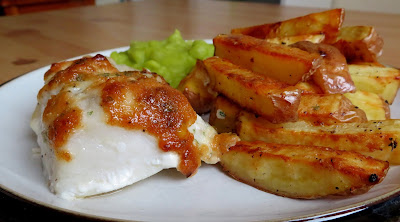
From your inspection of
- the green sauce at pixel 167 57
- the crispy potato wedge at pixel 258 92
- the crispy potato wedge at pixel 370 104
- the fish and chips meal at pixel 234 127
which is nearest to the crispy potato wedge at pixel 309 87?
the fish and chips meal at pixel 234 127

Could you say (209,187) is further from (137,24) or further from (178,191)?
(137,24)

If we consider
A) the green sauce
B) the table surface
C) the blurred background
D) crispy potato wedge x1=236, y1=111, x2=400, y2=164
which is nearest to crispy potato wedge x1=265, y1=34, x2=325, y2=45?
the green sauce

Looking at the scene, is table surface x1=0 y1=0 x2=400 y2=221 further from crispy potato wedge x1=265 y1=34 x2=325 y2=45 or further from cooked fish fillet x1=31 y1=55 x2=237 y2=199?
cooked fish fillet x1=31 y1=55 x2=237 y2=199

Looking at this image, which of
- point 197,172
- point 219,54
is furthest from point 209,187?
point 219,54

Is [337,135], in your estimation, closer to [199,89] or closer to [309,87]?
[309,87]

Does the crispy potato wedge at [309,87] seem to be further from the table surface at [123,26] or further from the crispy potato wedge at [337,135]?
the table surface at [123,26]

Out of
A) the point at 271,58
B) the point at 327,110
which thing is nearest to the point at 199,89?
the point at 271,58
